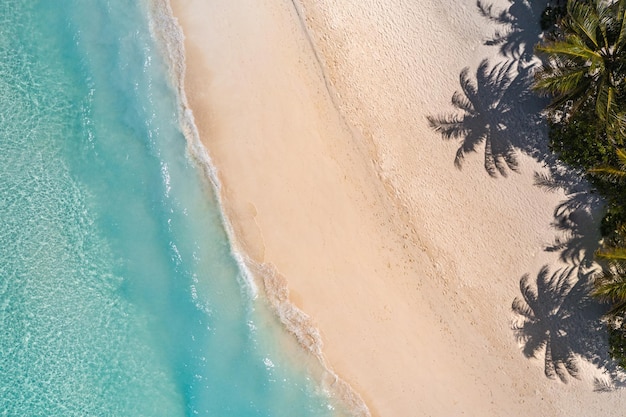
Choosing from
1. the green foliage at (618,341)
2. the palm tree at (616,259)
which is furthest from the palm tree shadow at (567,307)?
the palm tree at (616,259)

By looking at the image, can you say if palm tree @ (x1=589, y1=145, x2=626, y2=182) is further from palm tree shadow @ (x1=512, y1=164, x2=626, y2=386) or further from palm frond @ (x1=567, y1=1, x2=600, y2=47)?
palm frond @ (x1=567, y1=1, x2=600, y2=47)

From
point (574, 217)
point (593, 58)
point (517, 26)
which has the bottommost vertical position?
point (574, 217)

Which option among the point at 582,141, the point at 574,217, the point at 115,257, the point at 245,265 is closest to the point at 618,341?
the point at 574,217

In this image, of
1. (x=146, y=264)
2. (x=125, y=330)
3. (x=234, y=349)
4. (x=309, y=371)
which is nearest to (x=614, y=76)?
(x=309, y=371)

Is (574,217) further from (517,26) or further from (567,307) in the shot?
(517,26)

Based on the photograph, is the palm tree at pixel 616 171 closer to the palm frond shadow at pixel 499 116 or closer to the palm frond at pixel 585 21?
the palm frond shadow at pixel 499 116

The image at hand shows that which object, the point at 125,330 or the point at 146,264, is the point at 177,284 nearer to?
the point at 146,264
